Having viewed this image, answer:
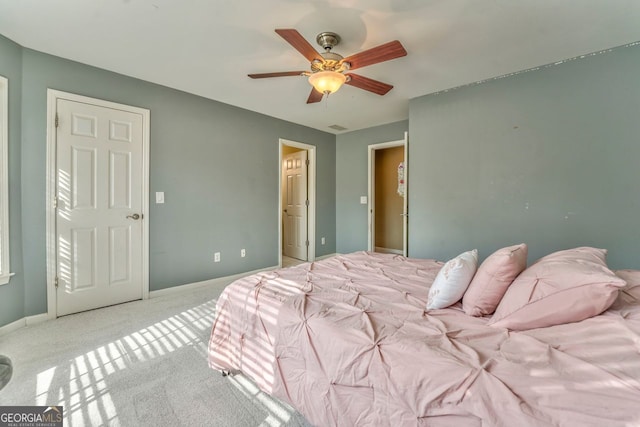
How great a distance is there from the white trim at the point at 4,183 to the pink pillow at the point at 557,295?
138 inches

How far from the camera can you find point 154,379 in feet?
5.65

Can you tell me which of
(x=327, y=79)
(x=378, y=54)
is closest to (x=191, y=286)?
(x=327, y=79)

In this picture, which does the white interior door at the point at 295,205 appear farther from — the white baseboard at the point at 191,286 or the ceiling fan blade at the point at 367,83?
the ceiling fan blade at the point at 367,83

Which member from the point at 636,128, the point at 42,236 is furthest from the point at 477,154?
the point at 42,236

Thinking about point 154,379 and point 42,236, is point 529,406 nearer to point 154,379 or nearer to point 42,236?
point 154,379

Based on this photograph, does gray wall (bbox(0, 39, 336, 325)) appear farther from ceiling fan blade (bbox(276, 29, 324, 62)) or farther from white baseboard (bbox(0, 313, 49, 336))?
ceiling fan blade (bbox(276, 29, 324, 62))

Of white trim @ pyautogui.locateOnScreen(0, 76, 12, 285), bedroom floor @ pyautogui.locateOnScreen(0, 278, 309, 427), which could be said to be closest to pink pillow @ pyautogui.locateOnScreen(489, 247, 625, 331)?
bedroom floor @ pyautogui.locateOnScreen(0, 278, 309, 427)

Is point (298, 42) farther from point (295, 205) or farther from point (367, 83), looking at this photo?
point (295, 205)

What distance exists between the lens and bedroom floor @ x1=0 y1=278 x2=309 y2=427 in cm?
145

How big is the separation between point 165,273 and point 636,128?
479 cm

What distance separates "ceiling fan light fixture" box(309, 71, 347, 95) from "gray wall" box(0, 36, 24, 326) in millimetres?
2520

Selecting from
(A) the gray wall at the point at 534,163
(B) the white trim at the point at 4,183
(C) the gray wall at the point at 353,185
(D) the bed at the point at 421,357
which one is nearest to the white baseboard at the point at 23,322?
(B) the white trim at the point at 4,183

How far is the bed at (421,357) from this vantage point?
2.58 feet

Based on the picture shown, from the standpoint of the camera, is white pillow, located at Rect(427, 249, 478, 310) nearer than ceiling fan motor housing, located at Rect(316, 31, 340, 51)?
Yes
